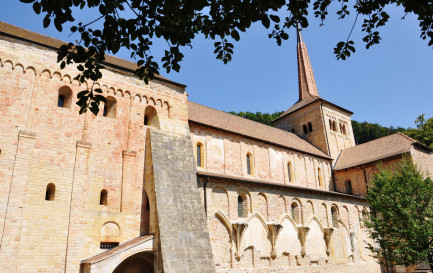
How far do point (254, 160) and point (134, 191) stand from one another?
10.1m

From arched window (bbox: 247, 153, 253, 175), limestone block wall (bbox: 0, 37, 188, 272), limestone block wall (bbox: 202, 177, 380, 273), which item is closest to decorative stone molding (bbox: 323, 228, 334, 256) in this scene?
limestone block wall (bbox: 202, 177, 380, 273)

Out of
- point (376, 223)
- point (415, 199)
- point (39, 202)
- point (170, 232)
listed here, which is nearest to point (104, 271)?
point (170, 232)

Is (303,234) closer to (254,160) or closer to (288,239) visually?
(288,239)

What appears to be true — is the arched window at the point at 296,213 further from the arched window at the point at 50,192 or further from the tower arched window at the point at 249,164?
the arched window at the point at 50,192

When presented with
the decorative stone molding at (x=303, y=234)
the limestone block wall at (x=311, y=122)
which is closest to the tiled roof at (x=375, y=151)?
the limestone block wall at (x=311, y=122)

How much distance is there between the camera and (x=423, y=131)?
38.7m

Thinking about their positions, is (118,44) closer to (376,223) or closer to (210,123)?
(210,123)

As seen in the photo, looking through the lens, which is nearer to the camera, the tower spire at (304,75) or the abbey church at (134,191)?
the abbey church at (134,191)

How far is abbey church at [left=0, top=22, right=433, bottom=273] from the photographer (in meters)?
12.4

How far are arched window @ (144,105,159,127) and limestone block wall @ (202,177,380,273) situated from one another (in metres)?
4.17

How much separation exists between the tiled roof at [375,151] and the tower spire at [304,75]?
27.5ft

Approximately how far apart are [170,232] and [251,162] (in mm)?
10679

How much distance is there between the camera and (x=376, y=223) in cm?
1819

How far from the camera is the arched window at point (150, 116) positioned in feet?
56.5
